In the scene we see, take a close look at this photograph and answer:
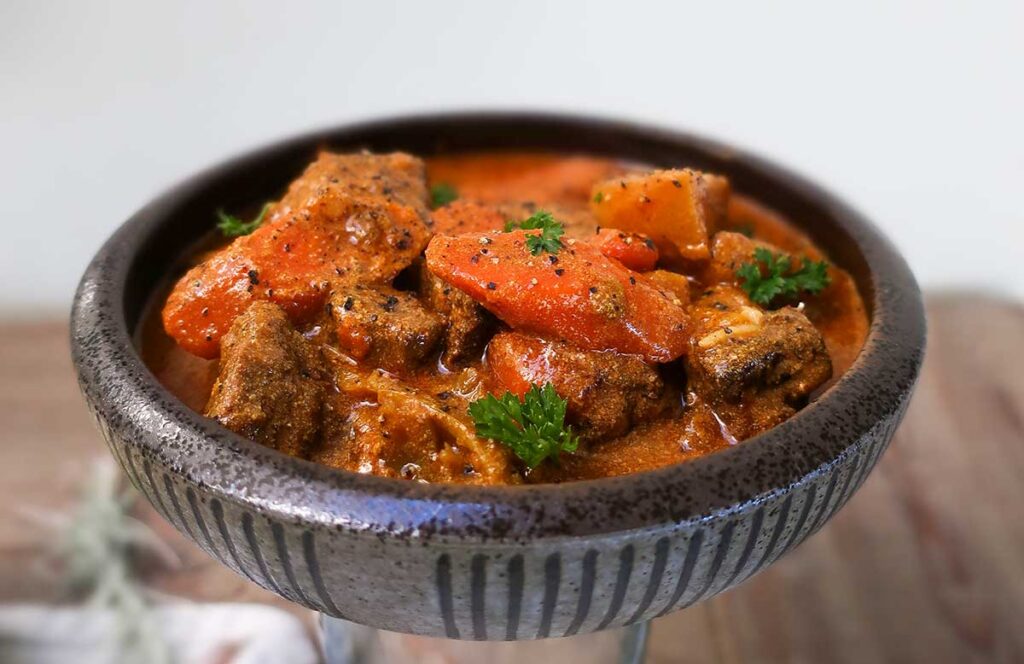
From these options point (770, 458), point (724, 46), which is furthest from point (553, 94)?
point (770, 458)

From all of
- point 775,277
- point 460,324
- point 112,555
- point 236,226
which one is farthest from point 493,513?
point 112,555

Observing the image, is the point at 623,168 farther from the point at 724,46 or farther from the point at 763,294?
the point at 724,46

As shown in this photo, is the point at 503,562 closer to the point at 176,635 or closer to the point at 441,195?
the point at 441,195

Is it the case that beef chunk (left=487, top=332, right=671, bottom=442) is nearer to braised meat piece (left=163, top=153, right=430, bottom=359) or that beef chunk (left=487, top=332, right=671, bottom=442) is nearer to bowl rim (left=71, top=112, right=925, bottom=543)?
bowl rim (left=71, top=112, right=925, bottom=543)

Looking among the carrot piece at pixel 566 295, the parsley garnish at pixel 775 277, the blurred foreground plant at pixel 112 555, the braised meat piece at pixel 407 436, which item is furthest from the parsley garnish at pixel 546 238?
the blurred foreground plant at pixel 112 555

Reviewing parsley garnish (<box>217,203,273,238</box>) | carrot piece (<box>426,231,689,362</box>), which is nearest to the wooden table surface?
parsley garnish (<box>217,203,273,238</box>)

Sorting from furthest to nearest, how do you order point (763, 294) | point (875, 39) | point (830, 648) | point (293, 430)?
point (875, 39)
point (830, 648)
point (763, 294)
point (293, 430)

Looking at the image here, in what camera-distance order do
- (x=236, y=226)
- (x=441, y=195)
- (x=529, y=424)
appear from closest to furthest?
(x=529, y=424), (x=236, y=226), (x=441, y=195)
